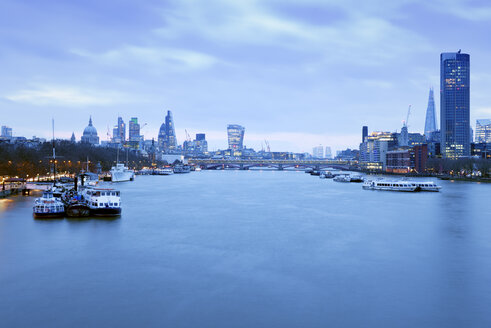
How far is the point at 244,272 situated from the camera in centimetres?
1769

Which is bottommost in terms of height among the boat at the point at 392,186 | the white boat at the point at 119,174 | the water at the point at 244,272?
the water at the point at 244,272

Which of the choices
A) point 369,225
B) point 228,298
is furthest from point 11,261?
point 369,225

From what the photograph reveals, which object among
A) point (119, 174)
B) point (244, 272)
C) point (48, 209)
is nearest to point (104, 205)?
point (48, 209)

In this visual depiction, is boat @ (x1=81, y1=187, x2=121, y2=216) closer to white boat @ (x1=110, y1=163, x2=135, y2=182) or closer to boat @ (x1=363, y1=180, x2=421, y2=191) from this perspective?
boat @ (x1=363, y1=180, x2=421, y2=191)

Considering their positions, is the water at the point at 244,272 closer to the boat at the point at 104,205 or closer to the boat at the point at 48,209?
the boat at the point at 48,209

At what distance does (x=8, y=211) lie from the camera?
35.7 metres

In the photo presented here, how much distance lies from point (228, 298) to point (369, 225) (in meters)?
18.5

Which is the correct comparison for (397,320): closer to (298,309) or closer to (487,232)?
(298,309)

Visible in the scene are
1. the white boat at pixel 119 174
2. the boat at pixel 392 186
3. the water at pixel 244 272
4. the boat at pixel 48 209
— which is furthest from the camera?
the white boat at pixel 119 174

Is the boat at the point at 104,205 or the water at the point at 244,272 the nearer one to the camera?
the water at the point at 244,272

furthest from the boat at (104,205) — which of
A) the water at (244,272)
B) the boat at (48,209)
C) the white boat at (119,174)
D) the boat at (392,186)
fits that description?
the white boat at (119,174)

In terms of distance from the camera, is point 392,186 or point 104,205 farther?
point 392,186

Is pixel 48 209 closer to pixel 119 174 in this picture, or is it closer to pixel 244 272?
pixel 244 272

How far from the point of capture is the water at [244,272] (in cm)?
1309
